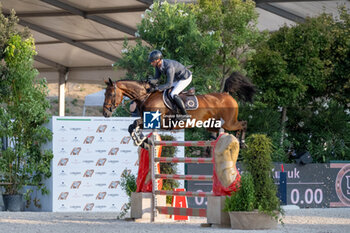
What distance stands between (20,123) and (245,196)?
21.4 feet

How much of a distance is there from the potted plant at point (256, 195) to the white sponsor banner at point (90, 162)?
4.62 metres

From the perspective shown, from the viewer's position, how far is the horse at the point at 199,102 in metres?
8.97

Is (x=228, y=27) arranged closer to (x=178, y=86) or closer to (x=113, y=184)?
(x=113, y=184)

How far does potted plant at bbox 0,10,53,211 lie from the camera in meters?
13.3

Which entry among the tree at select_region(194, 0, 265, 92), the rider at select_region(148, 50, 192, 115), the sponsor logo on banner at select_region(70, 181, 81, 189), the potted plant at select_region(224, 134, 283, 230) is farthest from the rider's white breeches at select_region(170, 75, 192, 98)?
the tree at select_region(194, 0, 265, 92)

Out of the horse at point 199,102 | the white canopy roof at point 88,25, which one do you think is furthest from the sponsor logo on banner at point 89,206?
the white canopy roof at point 88,25

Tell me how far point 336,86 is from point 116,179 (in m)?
7.21

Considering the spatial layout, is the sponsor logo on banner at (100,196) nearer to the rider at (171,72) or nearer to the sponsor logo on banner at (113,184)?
the sponsor logo on banner at (113,184)

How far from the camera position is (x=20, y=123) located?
44.5ft

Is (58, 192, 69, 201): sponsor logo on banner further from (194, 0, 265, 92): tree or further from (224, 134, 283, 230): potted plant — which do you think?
(194, 0, 265, 92): tree

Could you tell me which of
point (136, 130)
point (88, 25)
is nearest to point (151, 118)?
point (136, 130)

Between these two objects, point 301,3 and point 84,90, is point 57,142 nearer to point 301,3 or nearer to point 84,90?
point 301,3

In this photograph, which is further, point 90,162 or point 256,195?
point 90,162

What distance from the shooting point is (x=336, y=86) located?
17.8 metres
